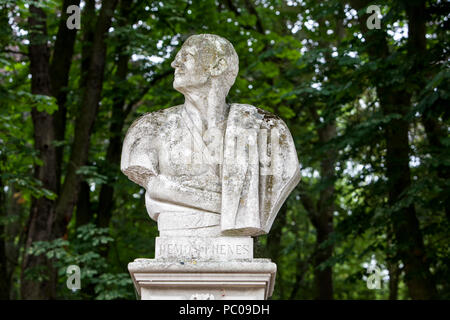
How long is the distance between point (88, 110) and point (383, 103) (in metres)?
4.78

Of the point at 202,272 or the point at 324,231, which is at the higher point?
the point at 324,231

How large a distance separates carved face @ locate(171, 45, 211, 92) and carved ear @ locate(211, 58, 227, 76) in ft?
0.14

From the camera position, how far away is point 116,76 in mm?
15578

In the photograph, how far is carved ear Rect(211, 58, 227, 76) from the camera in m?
6.79

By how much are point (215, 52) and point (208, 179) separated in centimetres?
107

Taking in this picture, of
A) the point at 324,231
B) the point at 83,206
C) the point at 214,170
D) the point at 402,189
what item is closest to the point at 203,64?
the point at 214,170

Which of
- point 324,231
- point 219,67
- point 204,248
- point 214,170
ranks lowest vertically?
point 204,248

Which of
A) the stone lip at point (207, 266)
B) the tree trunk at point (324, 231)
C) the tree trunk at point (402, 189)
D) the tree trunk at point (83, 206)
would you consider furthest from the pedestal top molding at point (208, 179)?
the tree trunk at point (324, 231)

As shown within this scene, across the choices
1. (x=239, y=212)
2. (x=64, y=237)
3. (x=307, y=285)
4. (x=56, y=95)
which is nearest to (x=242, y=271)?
(x=239, y=212)

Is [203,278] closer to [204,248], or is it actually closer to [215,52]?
[204,248]

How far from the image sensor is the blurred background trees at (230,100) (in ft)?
40.9

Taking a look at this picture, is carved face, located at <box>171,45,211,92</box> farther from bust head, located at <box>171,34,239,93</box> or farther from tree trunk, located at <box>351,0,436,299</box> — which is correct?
tree trunk, located at <box>351,0,436,299</box>

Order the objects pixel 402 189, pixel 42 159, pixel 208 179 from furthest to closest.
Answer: pixel 402 189
pixel 42 159
pixel 208 179

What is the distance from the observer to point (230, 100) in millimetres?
13297
